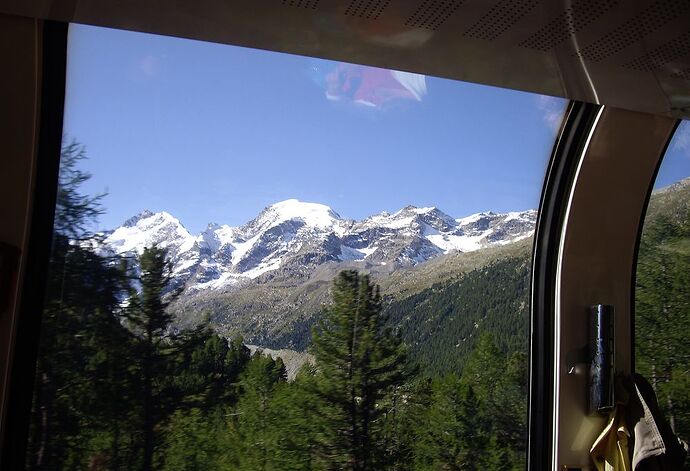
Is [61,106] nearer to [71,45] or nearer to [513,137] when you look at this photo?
[71,45]

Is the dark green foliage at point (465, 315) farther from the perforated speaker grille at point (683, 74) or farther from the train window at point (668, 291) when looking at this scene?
the perforated speaker grille at point (683, 74)

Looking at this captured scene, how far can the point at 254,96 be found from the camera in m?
2.94

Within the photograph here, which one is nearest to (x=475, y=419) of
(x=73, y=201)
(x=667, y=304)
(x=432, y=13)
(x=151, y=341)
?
(x=667, y=304)

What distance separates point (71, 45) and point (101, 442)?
1.82 m

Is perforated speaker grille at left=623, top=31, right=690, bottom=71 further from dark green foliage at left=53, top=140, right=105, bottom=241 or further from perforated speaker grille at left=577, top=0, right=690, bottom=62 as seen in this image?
dark green foliage at left=53, top=140, right=105, bottom=241

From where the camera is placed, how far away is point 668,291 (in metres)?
3.67

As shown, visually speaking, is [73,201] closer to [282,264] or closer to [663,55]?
[282,264]

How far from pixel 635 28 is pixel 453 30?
0.67 metres

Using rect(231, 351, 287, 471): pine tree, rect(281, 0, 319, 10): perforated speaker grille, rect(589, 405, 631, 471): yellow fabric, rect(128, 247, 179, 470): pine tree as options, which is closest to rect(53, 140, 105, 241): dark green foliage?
rect(128, 247, 179, 470): pine tree

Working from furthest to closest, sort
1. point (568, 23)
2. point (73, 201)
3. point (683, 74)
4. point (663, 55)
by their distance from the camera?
1. point (73, 201)
2. point (683, 74)
3. point (663, 55)
4. point (568, 23)

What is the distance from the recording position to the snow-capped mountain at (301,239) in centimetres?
272

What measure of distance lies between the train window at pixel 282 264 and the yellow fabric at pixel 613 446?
0.43 metres

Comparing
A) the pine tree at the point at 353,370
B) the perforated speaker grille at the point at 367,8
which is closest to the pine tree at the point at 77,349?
the pine tree at the point at 353,370

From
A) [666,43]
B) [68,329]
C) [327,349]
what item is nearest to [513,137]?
[666,43]
